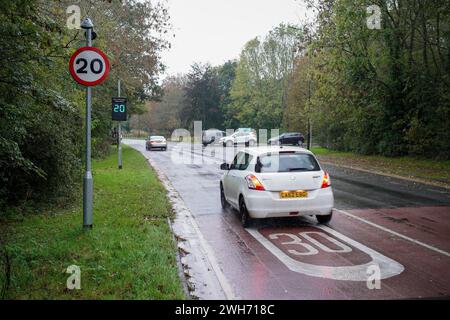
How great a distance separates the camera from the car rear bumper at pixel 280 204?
853cm

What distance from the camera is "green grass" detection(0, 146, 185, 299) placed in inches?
209

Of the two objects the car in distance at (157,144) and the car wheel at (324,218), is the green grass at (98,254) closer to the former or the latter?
the car wheel at (324,218)

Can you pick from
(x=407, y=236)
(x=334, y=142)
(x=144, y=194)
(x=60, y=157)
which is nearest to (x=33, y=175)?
(x=60, y=157)

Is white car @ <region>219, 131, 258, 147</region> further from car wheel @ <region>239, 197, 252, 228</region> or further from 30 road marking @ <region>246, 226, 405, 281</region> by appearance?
30 road marking @ <region>246, 226, 405, 281</region>

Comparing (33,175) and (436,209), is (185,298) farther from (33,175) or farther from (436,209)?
(436,209)

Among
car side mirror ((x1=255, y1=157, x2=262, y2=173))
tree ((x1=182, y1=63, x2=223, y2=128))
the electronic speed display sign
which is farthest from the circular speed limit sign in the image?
tree ((x1=182, y1=63, x2=223, y2=128))

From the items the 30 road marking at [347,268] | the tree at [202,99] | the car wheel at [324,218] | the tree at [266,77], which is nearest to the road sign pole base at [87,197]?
the 30 road marking at [347,268]

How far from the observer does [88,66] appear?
789 centimetres

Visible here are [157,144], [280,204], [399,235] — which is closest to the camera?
[399,235]

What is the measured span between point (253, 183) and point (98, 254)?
3401 mm

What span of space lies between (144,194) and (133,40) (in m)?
17.2

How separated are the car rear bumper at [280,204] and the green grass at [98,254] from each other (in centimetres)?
175

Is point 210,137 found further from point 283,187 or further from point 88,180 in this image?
point 88,180

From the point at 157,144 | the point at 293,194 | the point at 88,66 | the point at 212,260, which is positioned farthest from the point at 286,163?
the point at 157,144
